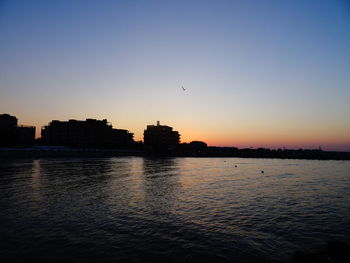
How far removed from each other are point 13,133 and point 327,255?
162782 mm

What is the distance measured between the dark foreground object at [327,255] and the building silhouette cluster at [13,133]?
477 feet

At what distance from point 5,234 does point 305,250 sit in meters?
18.7

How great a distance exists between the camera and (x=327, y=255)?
533 inches

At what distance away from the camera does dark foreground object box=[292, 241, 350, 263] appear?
12.8 meters

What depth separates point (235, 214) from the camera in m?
22.8

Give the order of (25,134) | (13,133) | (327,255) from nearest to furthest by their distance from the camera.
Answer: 1. (327,255)
2. (13,133)
3. (25,134)

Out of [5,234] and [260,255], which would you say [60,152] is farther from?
[260,255]

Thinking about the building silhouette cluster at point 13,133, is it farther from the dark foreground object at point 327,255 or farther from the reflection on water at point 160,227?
the dark foreground object at point 327,255

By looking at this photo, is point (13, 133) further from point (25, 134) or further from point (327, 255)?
point (327, 255)

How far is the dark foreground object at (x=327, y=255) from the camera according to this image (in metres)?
12.8

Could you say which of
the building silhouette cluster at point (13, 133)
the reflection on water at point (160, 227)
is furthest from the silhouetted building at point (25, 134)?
the reflection on water at point (160, 227)

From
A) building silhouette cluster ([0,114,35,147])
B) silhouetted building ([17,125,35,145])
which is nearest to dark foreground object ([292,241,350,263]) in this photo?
building silhouette cluster ([0,114,35,147])

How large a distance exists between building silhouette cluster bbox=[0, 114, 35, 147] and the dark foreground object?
477 feet

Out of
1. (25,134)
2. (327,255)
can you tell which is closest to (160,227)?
(327,255)
